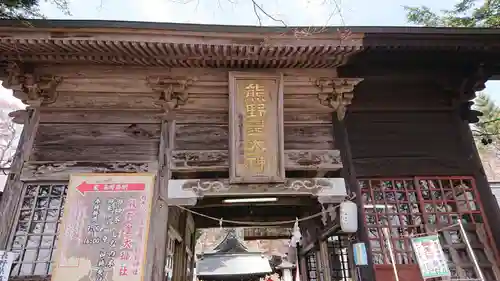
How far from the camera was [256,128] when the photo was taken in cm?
544

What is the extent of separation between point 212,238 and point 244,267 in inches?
813

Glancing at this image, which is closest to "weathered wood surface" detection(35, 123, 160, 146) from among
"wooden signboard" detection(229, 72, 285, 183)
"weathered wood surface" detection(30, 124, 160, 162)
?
"weathered wood surface" detection(30, 124, 160, 162)

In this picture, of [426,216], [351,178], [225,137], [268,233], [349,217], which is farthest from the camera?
[268,233]

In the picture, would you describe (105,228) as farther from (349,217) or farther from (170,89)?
(349,217)

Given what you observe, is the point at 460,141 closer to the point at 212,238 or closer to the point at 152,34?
the point at 152,34

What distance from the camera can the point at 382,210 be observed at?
223 inches

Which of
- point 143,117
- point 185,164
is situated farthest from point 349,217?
point 143,117

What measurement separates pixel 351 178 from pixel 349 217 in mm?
741

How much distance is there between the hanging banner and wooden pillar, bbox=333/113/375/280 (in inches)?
27.4

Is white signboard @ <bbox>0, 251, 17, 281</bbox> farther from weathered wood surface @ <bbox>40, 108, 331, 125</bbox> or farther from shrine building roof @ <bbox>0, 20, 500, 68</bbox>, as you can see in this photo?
shrine building roof @ <bbox>0, 20, 500, 68</bbox>

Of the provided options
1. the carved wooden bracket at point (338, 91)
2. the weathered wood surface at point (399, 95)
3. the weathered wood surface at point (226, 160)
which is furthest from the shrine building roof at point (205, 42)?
the weathered wood surface at point (226, 160)

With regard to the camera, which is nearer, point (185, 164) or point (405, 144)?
point (185, 164)

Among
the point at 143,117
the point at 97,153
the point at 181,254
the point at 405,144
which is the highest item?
the point at 143,117

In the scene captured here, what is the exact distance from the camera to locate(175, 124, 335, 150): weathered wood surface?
18.7 ft
